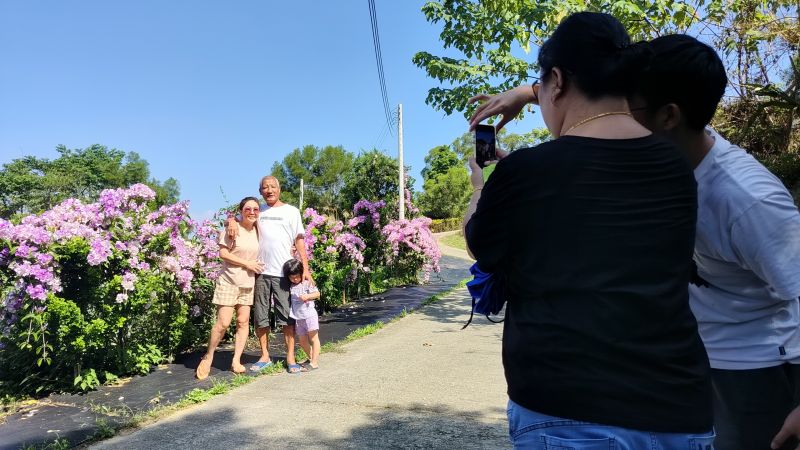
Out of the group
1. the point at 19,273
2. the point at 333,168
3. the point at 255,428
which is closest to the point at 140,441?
the point at 255,428

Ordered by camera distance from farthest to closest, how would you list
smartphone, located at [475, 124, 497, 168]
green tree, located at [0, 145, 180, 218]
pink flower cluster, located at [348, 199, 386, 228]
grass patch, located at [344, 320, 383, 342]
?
green tree, located at [0, 145, 180, 218] → pink flower cluster, located at [348, 199, 386, 228] → grass patch, located at [344, 320, 383, 342] → smartphone, located at [475, 124, 497, 168]

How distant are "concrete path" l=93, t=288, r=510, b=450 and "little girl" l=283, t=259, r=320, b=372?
182 mm

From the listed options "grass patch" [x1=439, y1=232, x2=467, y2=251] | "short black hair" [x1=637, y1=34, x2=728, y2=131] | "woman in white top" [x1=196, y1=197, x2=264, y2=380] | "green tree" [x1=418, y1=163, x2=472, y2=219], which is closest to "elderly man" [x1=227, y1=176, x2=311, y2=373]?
"woman in white top" [x1=196, y1=197, x2=264, y2=380]

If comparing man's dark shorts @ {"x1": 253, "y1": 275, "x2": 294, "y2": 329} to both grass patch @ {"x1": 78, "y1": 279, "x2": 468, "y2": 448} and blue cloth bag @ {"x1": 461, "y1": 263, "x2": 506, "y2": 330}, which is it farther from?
blue cloth bag @ {"x1": 461, "y1": 263, "x2": 506, "y2": 330}

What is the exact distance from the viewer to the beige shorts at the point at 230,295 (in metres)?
5.05

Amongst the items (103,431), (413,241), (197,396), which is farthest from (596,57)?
(413,241)

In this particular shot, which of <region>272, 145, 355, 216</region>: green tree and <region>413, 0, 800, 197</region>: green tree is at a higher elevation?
<region>272, 145, 355, 216</region>: green tree

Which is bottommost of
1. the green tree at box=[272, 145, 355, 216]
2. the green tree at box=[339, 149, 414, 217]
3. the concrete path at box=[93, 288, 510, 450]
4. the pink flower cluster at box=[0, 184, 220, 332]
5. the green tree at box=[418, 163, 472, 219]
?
the concrete path at box=[93, 288, 510, 450]

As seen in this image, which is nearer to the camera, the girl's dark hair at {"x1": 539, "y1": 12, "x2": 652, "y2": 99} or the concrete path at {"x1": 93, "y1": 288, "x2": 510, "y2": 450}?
the girl's dark hair at {"x1": 539, "y1": 12, "x2": 652, "y2": 99}

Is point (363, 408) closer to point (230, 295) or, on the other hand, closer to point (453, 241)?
point (230, 295)

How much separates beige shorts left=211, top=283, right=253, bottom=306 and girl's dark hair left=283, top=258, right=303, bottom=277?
1.34 feet

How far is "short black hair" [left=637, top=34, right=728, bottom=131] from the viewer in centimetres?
141

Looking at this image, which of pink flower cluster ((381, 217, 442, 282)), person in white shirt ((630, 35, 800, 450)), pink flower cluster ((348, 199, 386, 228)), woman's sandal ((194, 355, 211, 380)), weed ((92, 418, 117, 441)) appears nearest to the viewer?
person in white shirt ((630, 35, 800, 450))

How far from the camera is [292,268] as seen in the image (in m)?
5.23
